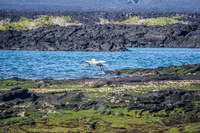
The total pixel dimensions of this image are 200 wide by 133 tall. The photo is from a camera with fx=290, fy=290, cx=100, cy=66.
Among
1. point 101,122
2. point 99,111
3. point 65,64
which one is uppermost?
point 101,122

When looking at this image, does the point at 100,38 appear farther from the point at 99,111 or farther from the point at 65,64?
the point at 99,111

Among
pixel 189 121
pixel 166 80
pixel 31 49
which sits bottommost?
A: pixel 31 49

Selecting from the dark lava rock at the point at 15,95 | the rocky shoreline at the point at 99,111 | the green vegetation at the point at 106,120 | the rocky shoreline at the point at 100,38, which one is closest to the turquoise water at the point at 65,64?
the dark lava rock at the point at 15,95

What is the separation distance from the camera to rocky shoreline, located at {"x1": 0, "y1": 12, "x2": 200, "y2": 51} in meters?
61.6

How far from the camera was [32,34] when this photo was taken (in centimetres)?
6744

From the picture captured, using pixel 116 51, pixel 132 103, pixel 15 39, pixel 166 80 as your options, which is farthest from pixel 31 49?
pixel 132 103

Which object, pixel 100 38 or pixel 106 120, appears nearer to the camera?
pixel 106 120

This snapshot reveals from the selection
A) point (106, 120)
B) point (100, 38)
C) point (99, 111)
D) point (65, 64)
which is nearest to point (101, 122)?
point (106, 120)

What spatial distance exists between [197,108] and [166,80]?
743 centimetres

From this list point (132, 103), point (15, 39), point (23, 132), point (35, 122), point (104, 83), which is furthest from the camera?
point (15, 39)

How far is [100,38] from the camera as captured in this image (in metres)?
69.6

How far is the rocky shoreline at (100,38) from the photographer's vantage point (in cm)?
6159

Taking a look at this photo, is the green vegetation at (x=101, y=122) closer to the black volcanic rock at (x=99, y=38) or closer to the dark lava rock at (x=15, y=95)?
the dark lava rock at (x=15, y=95)

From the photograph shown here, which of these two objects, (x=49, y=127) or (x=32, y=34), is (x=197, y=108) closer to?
(x=49, y=127)
